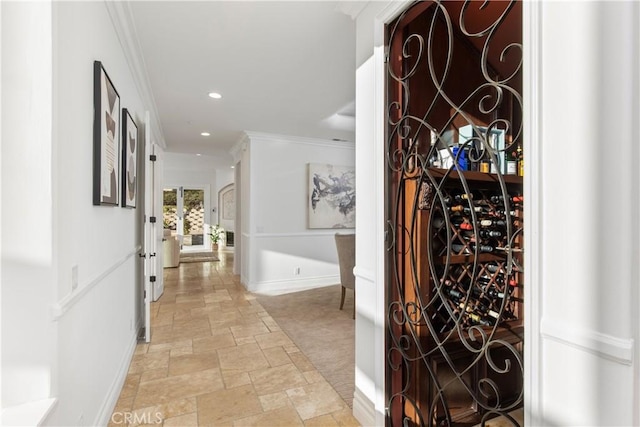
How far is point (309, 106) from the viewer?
393cm

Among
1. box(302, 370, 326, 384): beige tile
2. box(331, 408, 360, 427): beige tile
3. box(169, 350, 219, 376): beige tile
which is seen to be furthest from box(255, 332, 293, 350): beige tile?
box(331, 408, 360, 427): beige tile

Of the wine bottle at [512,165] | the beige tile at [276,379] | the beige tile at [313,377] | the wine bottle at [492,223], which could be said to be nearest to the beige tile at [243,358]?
the beige tile at [276,379]

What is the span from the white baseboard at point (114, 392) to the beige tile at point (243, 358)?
72 centimetres

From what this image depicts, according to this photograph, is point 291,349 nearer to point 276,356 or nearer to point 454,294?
point 276,356

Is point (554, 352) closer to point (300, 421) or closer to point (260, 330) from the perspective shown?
point (300, 421)

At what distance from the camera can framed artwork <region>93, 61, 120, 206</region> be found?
172 centimetres

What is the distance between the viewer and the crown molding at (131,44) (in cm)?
200

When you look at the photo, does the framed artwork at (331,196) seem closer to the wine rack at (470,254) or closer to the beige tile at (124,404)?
the beige tile at (124,404)

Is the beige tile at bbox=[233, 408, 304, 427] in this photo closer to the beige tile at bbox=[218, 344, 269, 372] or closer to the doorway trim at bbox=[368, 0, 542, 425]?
the beige tile at bbox=[218, 344, 269, 372]

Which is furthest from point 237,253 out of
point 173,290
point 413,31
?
point 413,31

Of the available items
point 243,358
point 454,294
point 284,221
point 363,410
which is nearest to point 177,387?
point 243,358

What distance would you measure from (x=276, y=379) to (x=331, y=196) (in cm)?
376

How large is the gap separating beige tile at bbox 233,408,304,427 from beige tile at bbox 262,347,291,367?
648 millimetres

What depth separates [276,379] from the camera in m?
2.46
